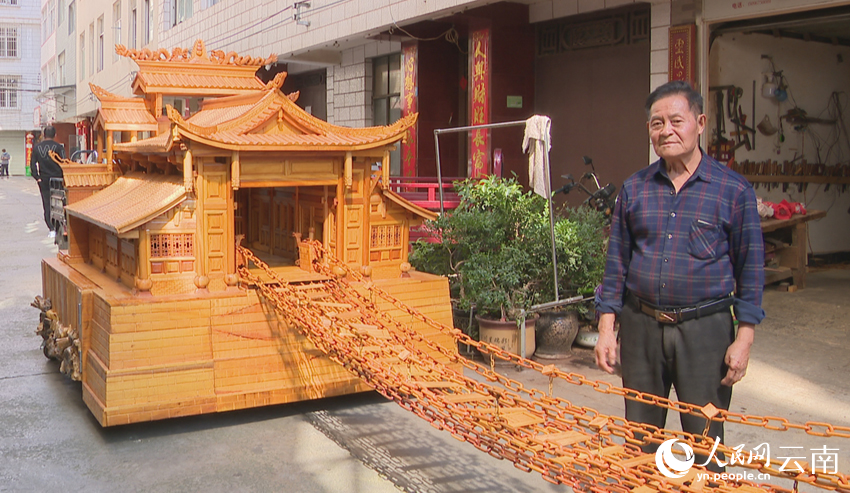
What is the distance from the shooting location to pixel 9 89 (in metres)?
49.0

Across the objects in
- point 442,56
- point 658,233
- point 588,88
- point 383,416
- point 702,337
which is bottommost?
point 383,416

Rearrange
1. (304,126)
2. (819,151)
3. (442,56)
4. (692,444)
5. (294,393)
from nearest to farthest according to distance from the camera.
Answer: (692,444)
(294,393)
(304,126)
(819,151)
(442,56)

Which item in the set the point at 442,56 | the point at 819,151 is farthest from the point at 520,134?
the point at 819,151

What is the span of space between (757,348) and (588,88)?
5008 millimetres

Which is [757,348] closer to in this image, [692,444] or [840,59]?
[692,444]

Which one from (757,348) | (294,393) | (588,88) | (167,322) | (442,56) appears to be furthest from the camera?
(442,56)

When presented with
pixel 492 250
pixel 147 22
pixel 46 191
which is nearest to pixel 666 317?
pixel 492 250

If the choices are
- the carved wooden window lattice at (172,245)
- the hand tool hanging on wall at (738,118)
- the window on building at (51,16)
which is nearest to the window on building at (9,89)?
the window on building at (51,16)

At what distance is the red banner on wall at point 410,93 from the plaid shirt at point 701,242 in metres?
9.83

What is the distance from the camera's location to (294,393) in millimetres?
5484

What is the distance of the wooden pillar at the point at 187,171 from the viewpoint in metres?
5.23

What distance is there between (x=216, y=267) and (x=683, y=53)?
5.76 meters

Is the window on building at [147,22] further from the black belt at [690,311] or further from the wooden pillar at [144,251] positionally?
the black belt at [690,311]

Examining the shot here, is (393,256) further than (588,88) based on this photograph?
No
